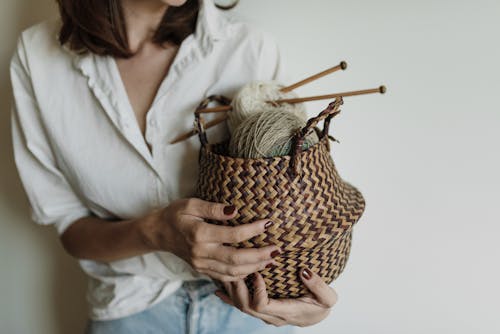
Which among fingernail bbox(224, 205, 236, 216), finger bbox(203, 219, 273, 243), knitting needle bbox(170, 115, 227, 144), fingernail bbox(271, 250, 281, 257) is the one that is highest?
knitting needle bbox(170, 115, 227, 144)

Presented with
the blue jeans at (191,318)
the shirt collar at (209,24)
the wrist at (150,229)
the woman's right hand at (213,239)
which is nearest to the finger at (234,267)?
the woman's right hand at (213,239)

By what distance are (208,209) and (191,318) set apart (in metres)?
0.33

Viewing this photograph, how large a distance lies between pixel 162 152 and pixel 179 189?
7 cm

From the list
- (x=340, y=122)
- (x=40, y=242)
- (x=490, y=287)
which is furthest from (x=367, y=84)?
(x=40, y=242)

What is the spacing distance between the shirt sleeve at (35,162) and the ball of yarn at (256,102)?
15.0 inches

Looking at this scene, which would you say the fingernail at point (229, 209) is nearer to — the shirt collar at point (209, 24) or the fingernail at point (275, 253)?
the fingernail at point (275, 253)

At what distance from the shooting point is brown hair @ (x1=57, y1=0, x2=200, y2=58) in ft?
2.48

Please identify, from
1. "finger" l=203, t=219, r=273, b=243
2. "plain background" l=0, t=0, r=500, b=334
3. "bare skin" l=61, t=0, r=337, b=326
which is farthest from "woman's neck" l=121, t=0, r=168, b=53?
"finger" l=203, t=219, r=273, b=243

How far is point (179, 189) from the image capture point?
30.0 inches

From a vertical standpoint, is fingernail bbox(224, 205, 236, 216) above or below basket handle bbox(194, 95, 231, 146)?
below

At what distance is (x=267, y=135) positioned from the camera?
56 cm

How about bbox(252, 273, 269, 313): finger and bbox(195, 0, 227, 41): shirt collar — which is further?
bbox(195, 0, 227, 41): shirt collar

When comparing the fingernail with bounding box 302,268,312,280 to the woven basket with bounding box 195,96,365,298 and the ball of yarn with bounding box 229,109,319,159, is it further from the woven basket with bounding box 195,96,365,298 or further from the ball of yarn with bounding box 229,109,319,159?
the ball of yarn with bounding box 229,109,319,159

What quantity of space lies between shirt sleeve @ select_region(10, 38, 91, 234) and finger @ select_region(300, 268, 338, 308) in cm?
49
